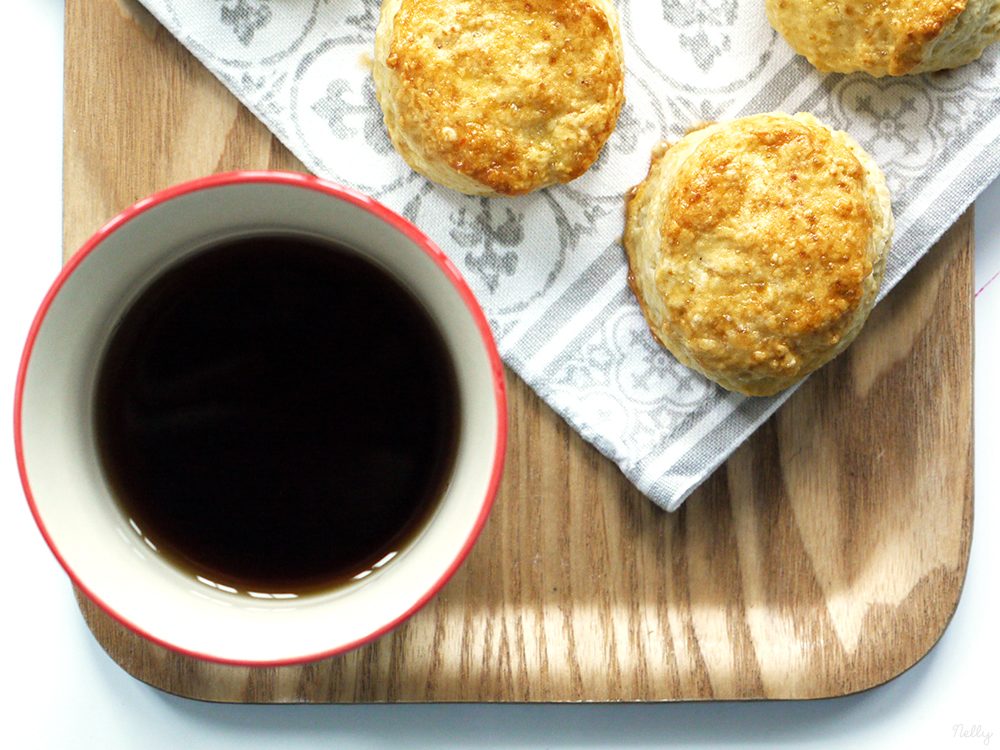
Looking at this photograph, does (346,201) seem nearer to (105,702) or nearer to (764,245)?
(764,245)

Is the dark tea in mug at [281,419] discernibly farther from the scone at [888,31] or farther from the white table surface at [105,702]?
the scone at [888,31]

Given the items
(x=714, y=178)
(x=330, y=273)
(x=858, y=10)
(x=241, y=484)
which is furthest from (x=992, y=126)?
(x=241, y=484)

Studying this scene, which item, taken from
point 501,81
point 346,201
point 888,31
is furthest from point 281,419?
point 888,31

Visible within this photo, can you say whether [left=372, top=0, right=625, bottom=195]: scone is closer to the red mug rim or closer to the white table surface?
the red mug rim

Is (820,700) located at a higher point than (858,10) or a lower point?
→ lower

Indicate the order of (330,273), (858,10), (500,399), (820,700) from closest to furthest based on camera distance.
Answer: (500,399)
(330,273)
(858,10)
(820,700)

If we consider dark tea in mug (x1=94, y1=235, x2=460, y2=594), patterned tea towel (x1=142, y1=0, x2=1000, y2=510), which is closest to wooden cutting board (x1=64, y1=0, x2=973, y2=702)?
patterned tea towel (x1=142, y1=0, x2=1000, y2=510)

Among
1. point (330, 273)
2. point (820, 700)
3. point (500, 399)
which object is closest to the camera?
point (500, 399)

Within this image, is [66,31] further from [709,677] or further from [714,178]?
[709,677]
